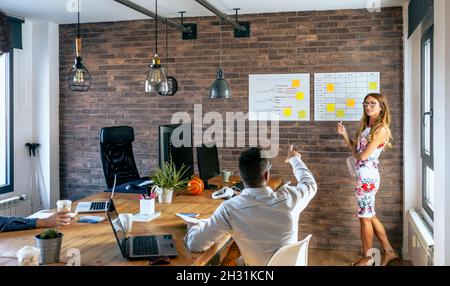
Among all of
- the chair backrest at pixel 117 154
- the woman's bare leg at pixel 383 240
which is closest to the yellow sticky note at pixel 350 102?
the woman's bare leg at pixel 383 240

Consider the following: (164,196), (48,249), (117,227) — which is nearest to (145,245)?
(117,227)

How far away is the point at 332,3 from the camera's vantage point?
4.44 meters

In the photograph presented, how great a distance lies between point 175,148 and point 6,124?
8.69 feet

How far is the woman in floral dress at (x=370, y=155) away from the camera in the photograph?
396cm

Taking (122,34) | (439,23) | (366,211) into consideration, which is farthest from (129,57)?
(439,23)

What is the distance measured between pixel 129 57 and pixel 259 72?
164 cm

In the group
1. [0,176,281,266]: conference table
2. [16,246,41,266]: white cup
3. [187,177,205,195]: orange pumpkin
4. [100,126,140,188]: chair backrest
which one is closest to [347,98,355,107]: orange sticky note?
[187,177,205,195]: orange pumpkin

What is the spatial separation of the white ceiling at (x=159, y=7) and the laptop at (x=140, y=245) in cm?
298

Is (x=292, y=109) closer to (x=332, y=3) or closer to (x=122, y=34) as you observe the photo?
(x=332, y=3)

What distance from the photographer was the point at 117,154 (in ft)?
14.8

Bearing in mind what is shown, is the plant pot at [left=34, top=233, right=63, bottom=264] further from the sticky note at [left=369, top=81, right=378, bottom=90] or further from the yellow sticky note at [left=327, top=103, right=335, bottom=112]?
the sticky note at [left=369, top=81, right=378, bottom=90]

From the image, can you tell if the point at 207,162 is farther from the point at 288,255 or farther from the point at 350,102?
the point at 288,255

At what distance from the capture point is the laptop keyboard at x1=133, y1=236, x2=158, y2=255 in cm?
193
